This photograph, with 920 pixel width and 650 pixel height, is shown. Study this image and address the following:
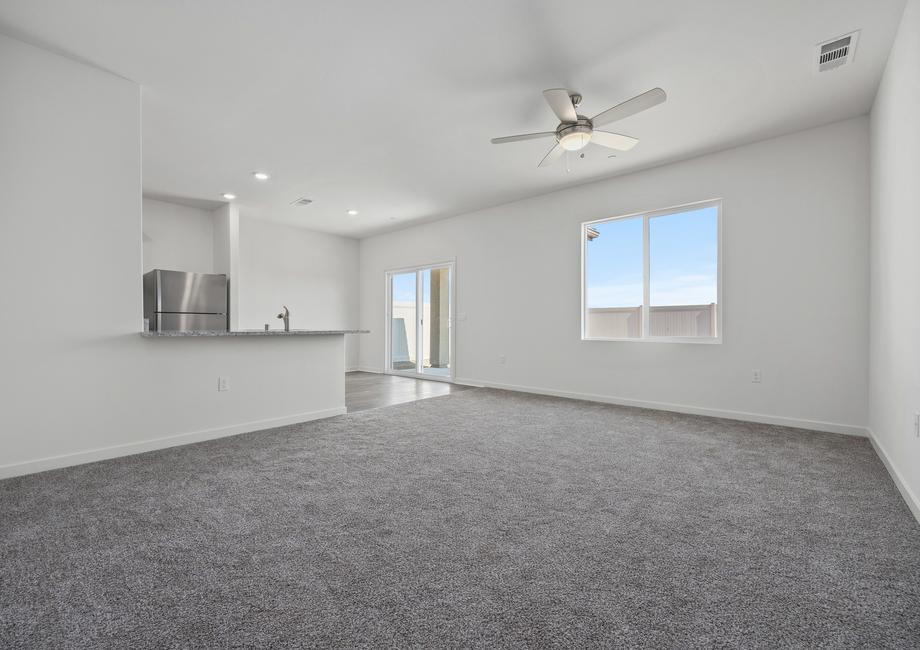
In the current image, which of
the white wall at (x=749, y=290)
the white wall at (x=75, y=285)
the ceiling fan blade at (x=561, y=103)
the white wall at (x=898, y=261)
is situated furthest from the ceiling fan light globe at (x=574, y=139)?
the white wall at (x=75, y=285)

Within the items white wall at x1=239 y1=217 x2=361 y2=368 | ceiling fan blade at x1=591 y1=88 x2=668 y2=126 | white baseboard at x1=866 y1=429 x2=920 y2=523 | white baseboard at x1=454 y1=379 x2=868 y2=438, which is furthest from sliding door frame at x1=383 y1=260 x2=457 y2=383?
white baseboard at x1=866 y1=429 x2=920 y2=523

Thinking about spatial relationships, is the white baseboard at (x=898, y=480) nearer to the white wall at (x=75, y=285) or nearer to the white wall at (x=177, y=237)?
the white wall at (x=75, y=285)

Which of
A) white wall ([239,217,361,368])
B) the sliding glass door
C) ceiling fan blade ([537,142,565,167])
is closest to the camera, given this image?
ceiling fan blade ([537,142,565,167])

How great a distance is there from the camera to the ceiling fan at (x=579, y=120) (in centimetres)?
268

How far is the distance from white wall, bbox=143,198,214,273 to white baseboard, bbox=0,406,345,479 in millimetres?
3582

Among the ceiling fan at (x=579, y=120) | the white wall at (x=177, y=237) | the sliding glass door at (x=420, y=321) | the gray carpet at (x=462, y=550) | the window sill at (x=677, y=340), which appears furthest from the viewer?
the sliding glass door at (x=420, y=321)

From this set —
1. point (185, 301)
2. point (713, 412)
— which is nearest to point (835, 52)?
point (713, 412)

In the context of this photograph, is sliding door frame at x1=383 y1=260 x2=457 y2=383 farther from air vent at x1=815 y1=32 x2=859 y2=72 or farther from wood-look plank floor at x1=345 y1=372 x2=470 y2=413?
air vent at x1=815 y1=32 x2=859 y2=72

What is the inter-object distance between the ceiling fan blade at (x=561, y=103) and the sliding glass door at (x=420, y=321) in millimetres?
3784

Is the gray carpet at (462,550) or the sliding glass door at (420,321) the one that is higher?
the sliding glass door at (420,321)

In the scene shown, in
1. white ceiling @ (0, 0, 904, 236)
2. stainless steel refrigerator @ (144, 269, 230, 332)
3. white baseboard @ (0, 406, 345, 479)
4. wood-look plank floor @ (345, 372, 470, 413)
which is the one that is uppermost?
white ceiling @ (0, 0, 904, 236)

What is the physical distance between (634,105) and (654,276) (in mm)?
2338

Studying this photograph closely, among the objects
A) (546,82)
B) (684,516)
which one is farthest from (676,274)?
(684,516)

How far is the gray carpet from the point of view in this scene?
48.1 inches
